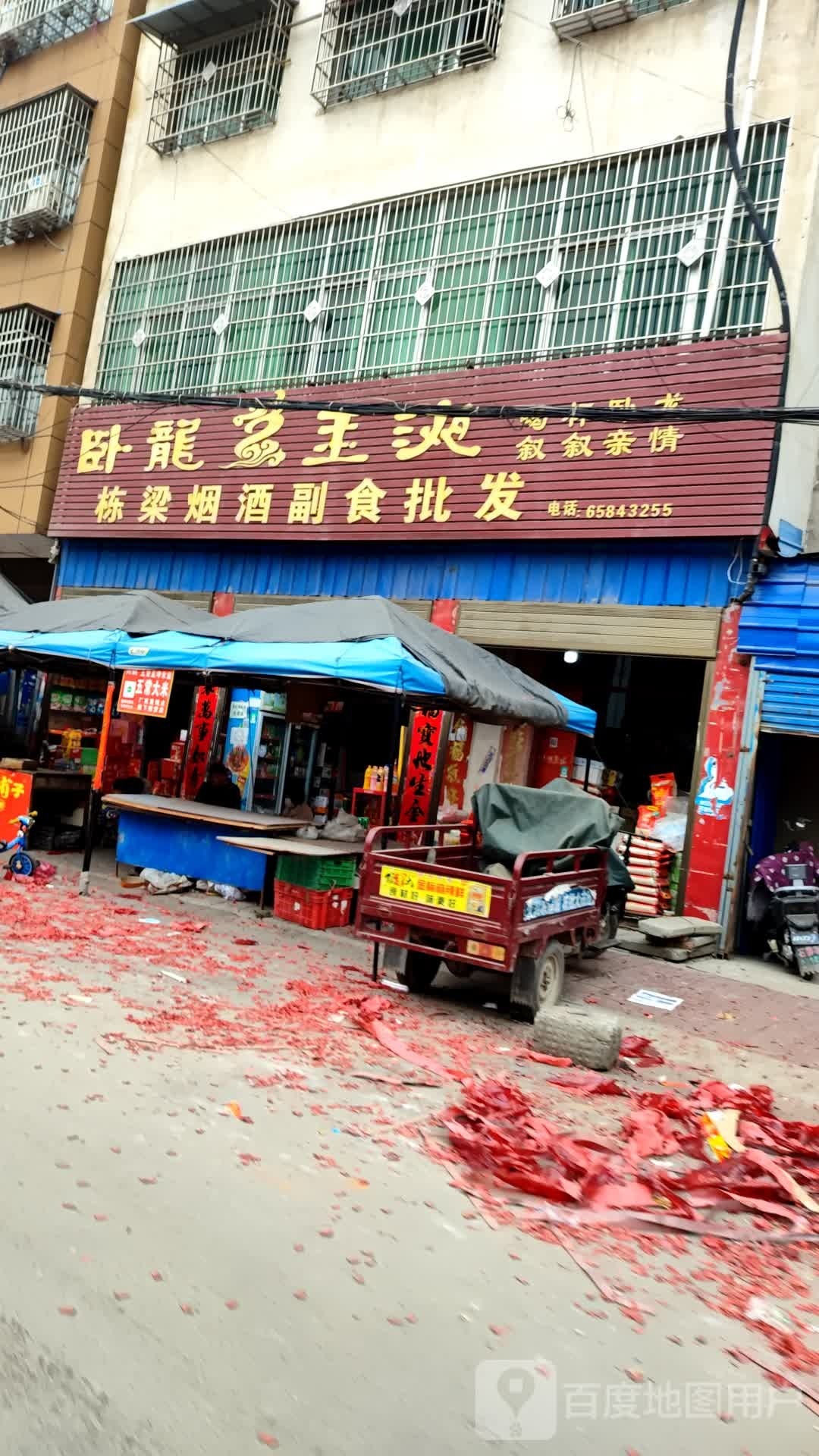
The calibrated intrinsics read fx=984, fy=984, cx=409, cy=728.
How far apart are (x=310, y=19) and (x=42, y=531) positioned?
10.6 m

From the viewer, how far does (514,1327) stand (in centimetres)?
348

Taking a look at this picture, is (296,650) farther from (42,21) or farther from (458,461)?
(42,21)

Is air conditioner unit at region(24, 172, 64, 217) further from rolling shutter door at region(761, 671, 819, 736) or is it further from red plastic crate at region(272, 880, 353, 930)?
rolling shutter door at region(761, 671, 819, 736)

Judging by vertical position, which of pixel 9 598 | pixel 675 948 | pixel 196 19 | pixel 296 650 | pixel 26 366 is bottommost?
pixel 675 948

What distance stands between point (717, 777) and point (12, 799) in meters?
8.90

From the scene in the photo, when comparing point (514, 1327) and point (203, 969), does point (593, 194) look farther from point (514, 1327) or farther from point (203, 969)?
point (514, 1327)

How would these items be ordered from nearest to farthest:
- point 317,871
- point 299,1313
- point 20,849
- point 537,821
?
point 299,1313
point 537,821
point 317,871
point 20,849

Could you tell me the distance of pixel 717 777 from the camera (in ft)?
40.1

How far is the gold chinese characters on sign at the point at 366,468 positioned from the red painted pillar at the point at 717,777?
2.13 metres

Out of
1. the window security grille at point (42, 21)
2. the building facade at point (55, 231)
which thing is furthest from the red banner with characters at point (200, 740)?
the window security grille at point (42, 21)

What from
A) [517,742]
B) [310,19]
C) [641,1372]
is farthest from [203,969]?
[310,19]

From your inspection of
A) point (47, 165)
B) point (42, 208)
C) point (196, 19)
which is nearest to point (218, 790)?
point (42, 208)

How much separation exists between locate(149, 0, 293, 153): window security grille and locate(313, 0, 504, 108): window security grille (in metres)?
1.09

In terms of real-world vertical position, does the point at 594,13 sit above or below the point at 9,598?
above
